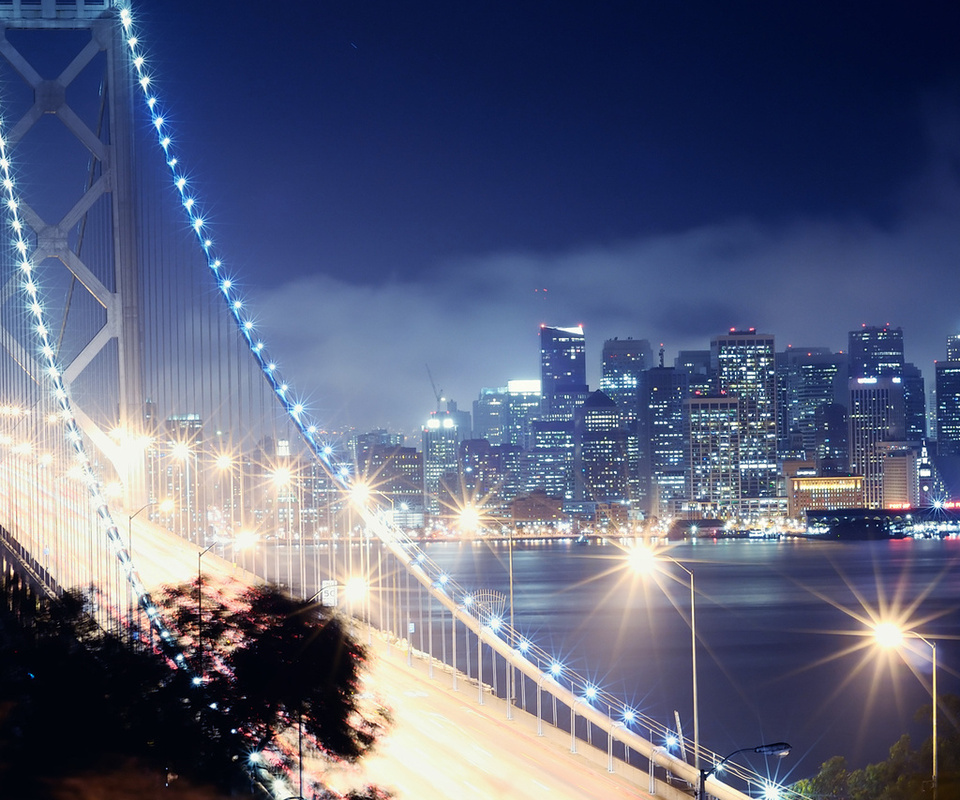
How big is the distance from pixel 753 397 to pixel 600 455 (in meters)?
18.8

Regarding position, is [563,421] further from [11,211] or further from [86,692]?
[86,692]

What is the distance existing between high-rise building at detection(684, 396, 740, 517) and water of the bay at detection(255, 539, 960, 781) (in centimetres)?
5039

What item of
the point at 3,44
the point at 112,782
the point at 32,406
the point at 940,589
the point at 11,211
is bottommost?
Result: the point at 940,589

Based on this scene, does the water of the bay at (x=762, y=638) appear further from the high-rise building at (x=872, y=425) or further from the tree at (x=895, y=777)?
the high-rise building at (x=872, y=425)

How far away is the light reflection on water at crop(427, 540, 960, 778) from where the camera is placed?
1065 inches

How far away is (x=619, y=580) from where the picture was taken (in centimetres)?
6569

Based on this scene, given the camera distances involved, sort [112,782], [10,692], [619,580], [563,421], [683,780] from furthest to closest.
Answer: [563,421]
[619,580]
[683,780]
[10,692]
[112,782]

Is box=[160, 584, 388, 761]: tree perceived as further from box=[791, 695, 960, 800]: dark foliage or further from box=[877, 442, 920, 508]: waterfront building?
box=[877, 442, 920, 508]: waterfront building

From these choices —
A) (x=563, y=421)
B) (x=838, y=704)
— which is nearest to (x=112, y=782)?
(x=838, y=704)

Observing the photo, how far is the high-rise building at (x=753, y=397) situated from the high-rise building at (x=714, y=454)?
2.59 ft

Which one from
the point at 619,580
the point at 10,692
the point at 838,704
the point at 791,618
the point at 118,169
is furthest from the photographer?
the point at 619,580

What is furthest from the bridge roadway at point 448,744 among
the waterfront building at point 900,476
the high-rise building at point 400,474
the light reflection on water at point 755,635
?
the waterfront building at point 900,476

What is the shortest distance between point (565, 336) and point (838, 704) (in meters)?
164

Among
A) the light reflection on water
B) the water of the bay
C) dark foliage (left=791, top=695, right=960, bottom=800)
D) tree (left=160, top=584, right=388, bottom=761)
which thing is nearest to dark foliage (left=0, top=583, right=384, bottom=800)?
tree (left=160, top=584, right=388, bottom=761)
